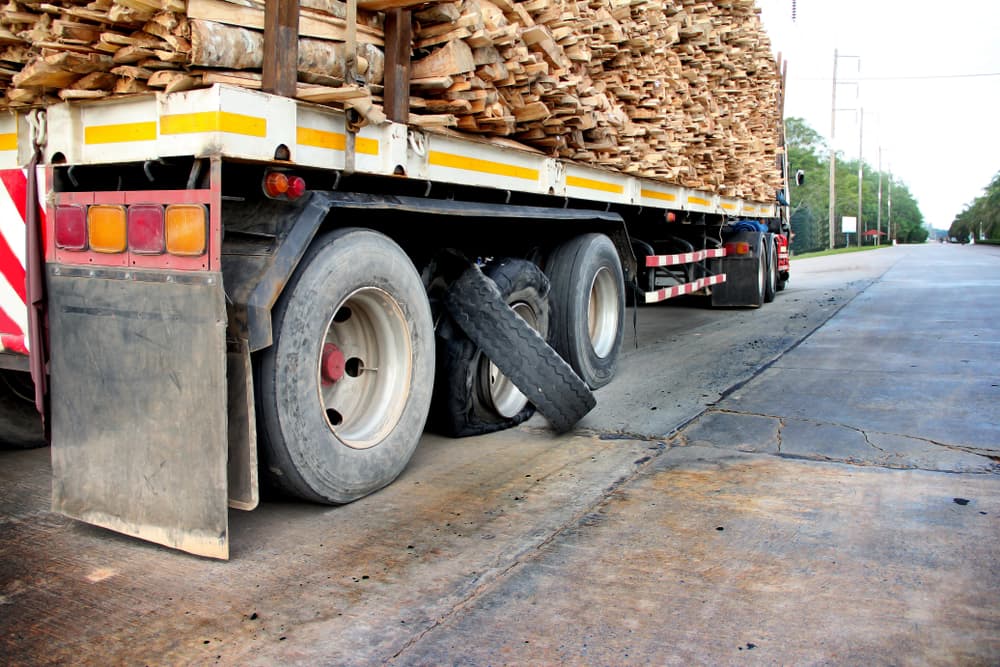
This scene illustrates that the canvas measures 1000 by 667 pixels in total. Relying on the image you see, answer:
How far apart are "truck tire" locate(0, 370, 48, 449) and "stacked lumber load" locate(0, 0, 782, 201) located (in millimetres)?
1743

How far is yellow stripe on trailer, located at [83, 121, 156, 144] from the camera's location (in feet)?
11.3

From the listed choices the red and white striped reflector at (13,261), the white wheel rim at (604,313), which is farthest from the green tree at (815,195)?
the red and white striped reflector at (13,261)

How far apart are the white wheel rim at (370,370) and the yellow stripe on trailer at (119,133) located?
1310mm

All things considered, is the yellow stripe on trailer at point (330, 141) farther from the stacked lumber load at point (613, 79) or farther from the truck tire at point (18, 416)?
the truck tire at point (18, 416)

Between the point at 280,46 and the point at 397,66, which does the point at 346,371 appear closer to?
the point at 397,66

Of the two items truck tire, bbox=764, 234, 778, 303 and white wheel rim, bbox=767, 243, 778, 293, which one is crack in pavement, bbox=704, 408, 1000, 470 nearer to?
truck tire, bbox=764, 234, 778, 303

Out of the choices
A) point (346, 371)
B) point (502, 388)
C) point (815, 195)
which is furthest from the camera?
point (815, 195)

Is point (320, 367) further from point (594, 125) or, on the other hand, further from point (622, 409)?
point (594, 125)

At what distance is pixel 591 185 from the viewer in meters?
6.87

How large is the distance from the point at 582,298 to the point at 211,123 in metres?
4.01

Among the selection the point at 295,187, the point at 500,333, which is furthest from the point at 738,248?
the point at 295,187

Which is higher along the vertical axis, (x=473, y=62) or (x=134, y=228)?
(x=473, y=62)

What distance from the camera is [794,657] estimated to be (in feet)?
8.94

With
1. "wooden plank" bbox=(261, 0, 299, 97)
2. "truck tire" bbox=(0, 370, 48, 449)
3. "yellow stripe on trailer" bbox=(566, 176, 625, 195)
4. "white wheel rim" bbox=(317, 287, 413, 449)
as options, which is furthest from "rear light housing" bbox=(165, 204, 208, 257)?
"yellow stripe on trailer" bbox=(566, 176, 625, 195)
